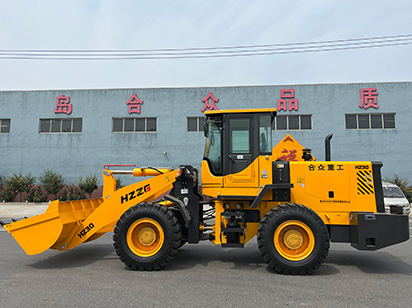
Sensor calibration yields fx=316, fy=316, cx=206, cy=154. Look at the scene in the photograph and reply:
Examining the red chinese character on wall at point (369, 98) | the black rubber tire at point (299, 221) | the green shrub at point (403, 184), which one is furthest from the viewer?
the red chinese character on wall at point (369, 98)

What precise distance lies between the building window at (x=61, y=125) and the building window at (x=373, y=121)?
59.4 ft

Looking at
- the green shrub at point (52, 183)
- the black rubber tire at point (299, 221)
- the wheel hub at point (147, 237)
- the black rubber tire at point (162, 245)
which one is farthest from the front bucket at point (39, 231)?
the green shrub at point (52, 183)

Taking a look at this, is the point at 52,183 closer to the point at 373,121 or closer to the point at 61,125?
the point at 61,125

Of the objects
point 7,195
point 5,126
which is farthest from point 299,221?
point 5,126

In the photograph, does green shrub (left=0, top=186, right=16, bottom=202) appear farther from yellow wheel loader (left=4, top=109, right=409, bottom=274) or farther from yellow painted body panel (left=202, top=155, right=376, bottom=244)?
yellow painted body panel (left=202, top=155, right=376, bottom=244)

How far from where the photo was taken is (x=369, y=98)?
20219 mm

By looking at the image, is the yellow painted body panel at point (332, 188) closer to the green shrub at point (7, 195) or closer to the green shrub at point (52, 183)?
the green shrub at point (52, 183)

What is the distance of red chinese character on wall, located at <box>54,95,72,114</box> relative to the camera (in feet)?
71.7

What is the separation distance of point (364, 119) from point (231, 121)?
17445 mm

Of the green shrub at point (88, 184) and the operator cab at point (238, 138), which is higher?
the operator cab at point (238, 138)

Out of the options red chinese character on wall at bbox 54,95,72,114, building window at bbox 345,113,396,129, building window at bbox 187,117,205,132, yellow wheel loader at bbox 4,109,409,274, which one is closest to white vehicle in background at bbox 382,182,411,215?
building window at bbox 345,113,396,129

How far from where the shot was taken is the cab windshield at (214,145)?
5.97 metres

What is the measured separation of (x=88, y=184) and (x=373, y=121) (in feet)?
61.0

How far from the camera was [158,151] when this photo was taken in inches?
837
